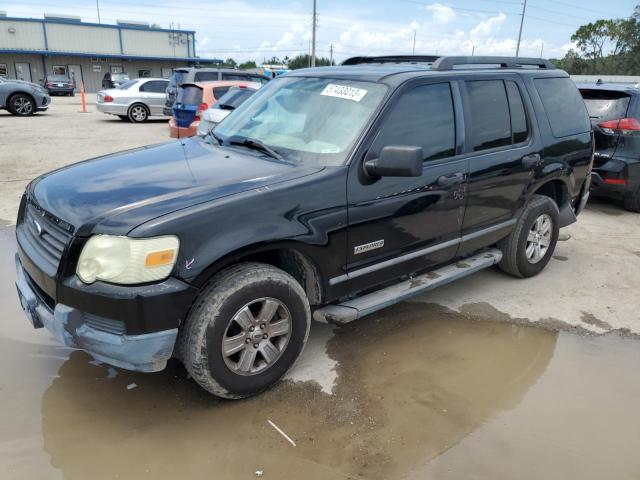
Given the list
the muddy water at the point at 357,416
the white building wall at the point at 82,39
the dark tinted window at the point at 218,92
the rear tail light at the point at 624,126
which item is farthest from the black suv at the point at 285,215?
the white building wall at the point at 82,39

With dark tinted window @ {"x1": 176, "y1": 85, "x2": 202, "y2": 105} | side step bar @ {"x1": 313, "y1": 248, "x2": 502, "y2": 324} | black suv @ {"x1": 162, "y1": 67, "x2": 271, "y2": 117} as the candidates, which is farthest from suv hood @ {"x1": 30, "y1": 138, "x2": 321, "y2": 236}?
black suv @ {"x1": 162, "y1": 67, "x2": 271, "y2": 117}

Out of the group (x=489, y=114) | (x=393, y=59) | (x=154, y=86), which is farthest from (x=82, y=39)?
(x=489, y=114)

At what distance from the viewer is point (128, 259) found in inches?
96.8

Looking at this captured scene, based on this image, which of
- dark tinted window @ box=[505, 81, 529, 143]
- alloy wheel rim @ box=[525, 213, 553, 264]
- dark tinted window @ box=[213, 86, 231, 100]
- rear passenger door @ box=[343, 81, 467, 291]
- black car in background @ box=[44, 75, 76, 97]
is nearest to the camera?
rear passenger door @ box=[343, 81, 467, 291]

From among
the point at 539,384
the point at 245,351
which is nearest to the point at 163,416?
the point at 245,351

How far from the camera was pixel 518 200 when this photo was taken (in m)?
4.39

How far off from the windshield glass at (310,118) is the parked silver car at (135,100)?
1459cm

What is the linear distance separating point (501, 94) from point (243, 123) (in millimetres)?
2072

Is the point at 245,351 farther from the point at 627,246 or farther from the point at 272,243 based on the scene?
the point at 627,246

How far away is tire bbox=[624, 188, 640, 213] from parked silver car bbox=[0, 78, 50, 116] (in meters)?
17.9

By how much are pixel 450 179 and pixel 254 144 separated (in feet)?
4.58

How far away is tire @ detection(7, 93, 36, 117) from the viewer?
17.4 m

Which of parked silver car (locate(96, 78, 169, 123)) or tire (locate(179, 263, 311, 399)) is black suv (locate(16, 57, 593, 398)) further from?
parked silver car (locate(96, 78, 169, 123))

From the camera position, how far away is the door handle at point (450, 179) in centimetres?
361
